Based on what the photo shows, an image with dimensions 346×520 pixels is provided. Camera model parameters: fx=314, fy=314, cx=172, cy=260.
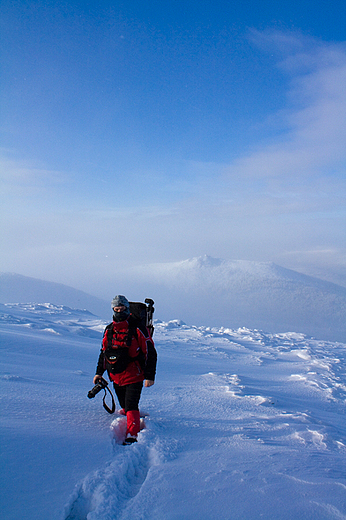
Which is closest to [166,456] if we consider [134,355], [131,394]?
[131,394]

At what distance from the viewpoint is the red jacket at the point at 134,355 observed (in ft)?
11.4

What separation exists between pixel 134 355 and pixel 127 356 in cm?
8

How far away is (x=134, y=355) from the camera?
11.5ft

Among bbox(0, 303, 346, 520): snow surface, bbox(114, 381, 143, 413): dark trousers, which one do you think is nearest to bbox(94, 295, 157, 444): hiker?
bbox(114, 381, 143, 413): dark trousers

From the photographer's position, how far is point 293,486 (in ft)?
7.40

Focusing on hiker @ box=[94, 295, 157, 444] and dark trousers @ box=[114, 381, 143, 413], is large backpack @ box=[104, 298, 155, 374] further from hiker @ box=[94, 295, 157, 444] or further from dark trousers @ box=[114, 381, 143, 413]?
dark trousers @ box=[114, 381, 143, 413]

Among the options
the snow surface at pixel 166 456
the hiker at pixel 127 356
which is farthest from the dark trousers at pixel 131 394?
the snow surface at pixel 166 456

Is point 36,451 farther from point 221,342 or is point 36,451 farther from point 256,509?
point 221,342

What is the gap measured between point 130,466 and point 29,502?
79 centimetres

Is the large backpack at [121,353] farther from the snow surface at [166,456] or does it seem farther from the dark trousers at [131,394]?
the snow surface at [166,456]

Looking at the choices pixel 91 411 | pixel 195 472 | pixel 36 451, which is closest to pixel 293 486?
pixel 195 472

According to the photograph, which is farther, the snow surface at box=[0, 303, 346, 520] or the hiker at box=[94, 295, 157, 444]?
the hiker at box=[94, 295, 157, 444]

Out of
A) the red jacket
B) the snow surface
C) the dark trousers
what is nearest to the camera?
the snow surface

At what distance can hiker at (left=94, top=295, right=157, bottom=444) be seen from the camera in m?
3.42
